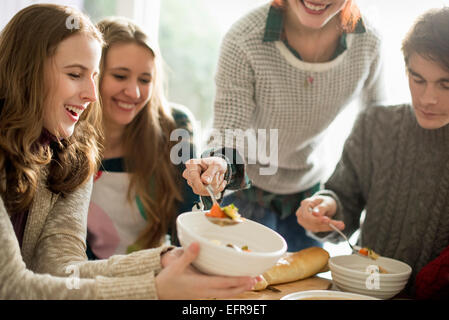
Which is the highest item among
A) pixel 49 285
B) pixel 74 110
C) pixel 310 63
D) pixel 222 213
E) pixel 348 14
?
pixel 348 14

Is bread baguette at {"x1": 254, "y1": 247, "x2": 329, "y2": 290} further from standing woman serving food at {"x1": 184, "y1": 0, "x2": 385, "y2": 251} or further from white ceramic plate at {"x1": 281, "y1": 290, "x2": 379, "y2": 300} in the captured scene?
standing woman serving food at {"x1": 184, "y1": 0, "x2": 385, "y2": 251}

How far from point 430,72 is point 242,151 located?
59cm

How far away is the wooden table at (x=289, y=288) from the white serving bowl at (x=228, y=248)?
155 millimetres

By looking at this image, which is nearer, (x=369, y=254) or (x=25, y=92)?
(x=25, y=92)

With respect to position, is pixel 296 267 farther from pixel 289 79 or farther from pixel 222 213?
pixel 289 79

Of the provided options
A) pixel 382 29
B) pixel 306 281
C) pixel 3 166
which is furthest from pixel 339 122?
pixel 3 166

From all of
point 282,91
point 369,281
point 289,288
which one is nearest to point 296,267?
point 289,288

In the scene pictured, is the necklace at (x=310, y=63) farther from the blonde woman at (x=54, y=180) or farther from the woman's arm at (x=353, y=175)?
the blonde woman at (x=54, y=180)

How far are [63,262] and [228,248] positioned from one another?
48 centimetres

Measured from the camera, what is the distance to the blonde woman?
887mm

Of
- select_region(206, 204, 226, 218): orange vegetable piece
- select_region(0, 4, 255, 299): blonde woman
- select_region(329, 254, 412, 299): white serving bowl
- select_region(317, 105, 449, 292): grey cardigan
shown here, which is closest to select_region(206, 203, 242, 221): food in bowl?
select_region(206, 204, 226, 218): orange vegetable piece

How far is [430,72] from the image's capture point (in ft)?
4.25

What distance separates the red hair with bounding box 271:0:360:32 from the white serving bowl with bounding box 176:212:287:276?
2.69ft

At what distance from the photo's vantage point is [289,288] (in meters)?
1.16
